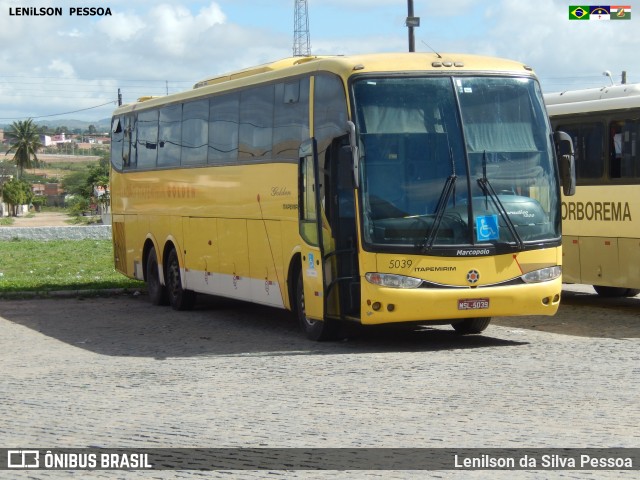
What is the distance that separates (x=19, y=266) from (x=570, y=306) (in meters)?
17.6

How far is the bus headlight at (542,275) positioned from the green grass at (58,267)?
39.8ft

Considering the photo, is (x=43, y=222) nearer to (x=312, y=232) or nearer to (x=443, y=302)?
(x=312, y=232)

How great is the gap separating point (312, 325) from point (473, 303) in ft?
7.65

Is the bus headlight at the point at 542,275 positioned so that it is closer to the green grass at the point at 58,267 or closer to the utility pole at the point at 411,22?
the green grass at the point at 58,267

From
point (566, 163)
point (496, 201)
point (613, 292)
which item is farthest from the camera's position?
point (613, 292)

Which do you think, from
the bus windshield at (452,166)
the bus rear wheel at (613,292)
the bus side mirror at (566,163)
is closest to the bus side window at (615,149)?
the bus rear wheel at (613,292)

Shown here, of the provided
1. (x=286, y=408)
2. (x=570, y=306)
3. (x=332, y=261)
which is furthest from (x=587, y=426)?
(x=570, y=306)

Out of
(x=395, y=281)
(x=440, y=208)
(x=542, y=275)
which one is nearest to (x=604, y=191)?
(x=542, y=275)

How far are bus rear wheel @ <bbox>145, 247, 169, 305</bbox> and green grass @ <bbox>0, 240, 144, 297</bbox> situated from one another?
1.87m

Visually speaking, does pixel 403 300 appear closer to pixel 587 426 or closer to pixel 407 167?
pixel 407 167

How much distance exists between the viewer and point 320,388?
1256 centimetres

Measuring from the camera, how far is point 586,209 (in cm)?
2092

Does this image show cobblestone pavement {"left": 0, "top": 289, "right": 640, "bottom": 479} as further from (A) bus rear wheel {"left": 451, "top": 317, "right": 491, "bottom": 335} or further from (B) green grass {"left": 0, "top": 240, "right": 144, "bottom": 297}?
(B) green grass {"left": 0, "top": 240, "right": 144, "bottom": 297}

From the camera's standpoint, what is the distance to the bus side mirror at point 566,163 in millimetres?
16500
